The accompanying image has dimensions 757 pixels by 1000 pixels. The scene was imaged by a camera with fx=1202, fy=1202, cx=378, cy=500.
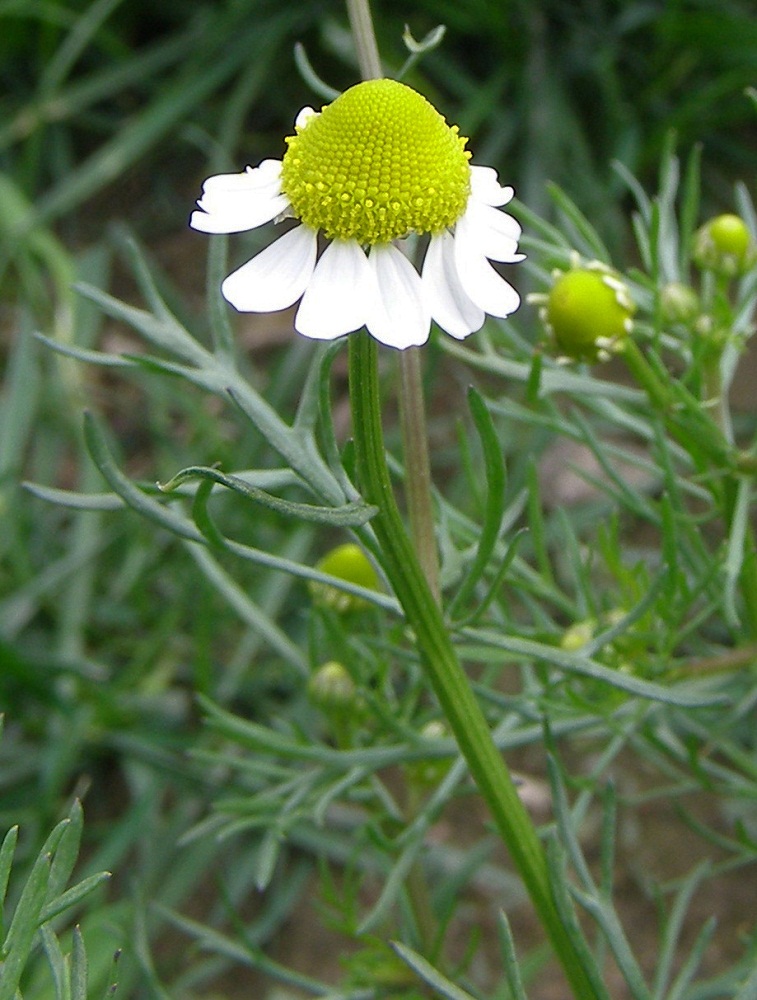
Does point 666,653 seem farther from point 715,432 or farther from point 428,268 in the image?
point 428,268

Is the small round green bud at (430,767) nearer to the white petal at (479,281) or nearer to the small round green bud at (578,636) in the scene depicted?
the small round green bud at (578,636)

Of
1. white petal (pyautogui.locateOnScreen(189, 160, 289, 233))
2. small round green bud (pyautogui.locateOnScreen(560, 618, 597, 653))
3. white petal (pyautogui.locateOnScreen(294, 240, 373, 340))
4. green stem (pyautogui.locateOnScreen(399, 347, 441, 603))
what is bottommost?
small round green bud (pyautogui.locateOnScreen(560, 618, 597, 653))

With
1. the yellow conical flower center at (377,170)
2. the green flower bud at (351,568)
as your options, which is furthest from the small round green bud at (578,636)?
the yellow conical flower center at (377,170)

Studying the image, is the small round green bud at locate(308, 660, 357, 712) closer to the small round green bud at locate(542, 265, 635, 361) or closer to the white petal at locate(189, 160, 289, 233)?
the small round green bud at locate(542, 265, 635, 361)

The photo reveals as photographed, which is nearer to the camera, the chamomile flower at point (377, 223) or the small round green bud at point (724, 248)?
the chamomile flower at point (377, 223)

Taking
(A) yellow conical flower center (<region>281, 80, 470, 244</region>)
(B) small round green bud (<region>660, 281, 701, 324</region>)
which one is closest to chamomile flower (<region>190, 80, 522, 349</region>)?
(A) yellow conical flower center (<region>281, 80, 470, 244</region>)

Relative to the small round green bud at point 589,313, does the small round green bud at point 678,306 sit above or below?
above
